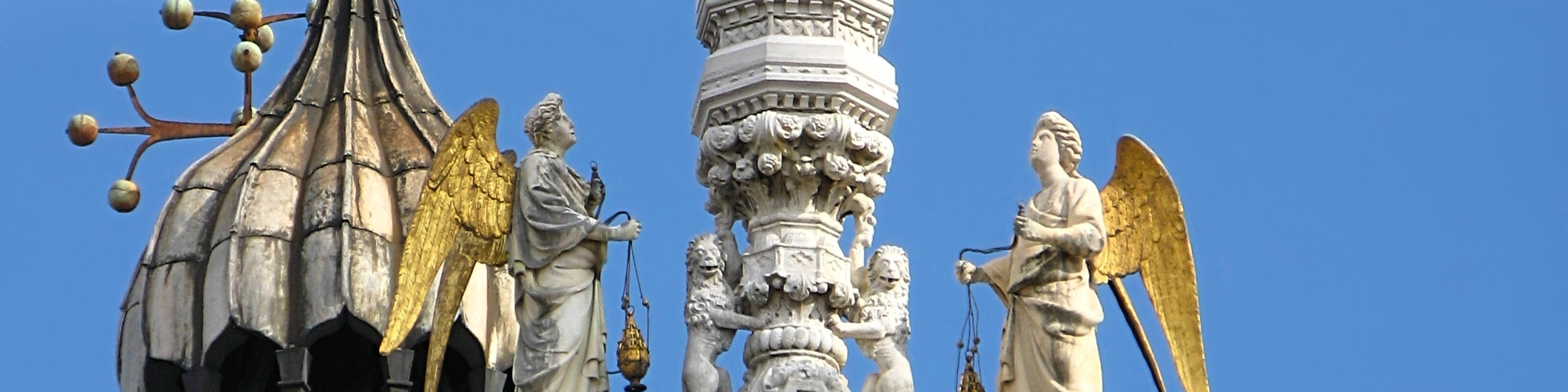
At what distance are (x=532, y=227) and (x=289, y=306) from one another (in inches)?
271

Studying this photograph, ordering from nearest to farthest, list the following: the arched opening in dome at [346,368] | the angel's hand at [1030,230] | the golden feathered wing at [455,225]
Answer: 1. the angel's hand at [1030,230]
2. the golden feathered wing at [455,225]
3. the arched opening in dome at [346,368]

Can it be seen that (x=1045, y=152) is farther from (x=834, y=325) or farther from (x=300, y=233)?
(x=300, y=233)

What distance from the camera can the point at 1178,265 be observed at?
2617 cm

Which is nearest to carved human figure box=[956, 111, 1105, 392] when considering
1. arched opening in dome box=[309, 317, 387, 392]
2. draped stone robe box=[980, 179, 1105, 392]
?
draped stone robe box=[980, 179, 1105, 392]

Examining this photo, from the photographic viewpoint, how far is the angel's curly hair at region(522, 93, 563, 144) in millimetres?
25750

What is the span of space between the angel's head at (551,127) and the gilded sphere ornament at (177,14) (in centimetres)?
835

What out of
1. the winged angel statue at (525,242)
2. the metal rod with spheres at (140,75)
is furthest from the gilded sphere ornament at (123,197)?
the winged angel statue at (525,242)

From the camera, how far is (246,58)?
3428cm

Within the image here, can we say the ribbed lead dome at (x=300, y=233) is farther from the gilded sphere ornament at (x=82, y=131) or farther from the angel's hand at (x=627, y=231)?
the angel's hand at (x=627, y=231)

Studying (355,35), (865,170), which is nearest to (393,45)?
(355,35)

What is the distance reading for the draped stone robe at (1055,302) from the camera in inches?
991

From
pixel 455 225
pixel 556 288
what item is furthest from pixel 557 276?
pixel 455 225

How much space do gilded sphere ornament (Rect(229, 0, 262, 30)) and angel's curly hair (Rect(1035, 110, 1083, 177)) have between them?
987 centimetres

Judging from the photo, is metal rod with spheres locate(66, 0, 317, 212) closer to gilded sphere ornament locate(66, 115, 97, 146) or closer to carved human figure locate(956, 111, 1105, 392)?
gilded sphere ornament locate(66, 115, 97, 146)
